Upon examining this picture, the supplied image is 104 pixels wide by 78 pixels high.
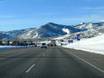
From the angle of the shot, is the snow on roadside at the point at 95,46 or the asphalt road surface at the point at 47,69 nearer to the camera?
the asphalt road surface at the point at 47,69

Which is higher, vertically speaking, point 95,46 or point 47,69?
point 95,46

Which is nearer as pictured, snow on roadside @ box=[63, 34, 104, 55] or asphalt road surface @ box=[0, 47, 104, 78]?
asphalt road surface @ box=[0, 47, 104, 78]

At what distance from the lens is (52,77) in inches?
539

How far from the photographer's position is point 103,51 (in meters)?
42.9

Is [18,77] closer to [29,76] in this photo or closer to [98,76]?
[29,76]

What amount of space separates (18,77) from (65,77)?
217 cm

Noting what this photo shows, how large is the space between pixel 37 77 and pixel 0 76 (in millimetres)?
1859

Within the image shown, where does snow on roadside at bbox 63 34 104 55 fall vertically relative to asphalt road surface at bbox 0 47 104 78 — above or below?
above

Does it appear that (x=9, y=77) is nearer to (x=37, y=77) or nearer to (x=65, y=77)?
(x=37, y=77)

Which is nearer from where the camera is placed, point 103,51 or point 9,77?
point 9,77

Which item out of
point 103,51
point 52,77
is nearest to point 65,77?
point 52,77

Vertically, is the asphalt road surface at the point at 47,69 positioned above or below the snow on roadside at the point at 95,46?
below

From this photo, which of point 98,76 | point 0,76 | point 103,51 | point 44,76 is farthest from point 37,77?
point 103,51

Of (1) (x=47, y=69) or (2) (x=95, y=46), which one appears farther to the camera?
(2) (x=95, y=46)
